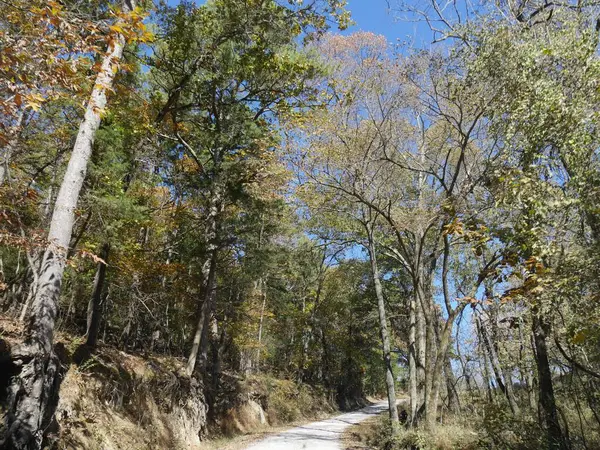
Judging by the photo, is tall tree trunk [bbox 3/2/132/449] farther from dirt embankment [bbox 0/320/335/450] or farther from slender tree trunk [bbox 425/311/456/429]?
Answer: slender tree trunk [bbox 425/311/456/429]

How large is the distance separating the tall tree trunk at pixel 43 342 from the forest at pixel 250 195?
0.03 metres

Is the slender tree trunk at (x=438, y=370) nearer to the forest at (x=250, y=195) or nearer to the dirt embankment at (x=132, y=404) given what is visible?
the forest at (x=250, y=195)

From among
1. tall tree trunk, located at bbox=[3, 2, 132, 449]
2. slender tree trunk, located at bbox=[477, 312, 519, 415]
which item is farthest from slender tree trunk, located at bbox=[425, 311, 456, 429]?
slender tree trunk, located at bbox=[477, 312, 519, 415]

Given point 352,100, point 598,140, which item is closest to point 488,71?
point 598,140

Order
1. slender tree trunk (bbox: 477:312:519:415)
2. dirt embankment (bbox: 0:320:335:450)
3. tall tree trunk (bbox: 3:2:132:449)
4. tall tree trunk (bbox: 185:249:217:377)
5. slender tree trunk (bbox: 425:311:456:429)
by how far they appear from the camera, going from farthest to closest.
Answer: slender tree trunk (bbox: 477:312:519:415) < tall tree trunk (bbox: 185:249:217:377) < slender tree trunk (bbox: 425:311:456:429) < dirt embankment (bbox: 0:320:335:450) < tall tree trunk (bbox: 3:2:132:449)

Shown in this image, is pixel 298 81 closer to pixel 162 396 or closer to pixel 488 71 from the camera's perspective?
pixel 488 71

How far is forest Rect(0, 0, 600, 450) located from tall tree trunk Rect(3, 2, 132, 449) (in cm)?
3

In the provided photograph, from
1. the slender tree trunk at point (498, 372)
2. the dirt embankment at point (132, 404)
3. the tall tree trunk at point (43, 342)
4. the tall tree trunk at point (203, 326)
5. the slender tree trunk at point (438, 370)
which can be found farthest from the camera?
the slender tree trunk at point (498, 372)

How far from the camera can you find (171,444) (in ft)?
33.1

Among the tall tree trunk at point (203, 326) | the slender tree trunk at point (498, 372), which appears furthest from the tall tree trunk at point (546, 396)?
the tall tree trunk at point (203, 326)

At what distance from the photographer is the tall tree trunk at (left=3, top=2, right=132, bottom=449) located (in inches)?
195

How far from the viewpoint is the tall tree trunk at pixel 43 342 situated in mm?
4957

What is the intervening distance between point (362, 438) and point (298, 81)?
1279 centimetres

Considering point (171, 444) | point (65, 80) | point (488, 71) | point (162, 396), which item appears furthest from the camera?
point (162, 396)
